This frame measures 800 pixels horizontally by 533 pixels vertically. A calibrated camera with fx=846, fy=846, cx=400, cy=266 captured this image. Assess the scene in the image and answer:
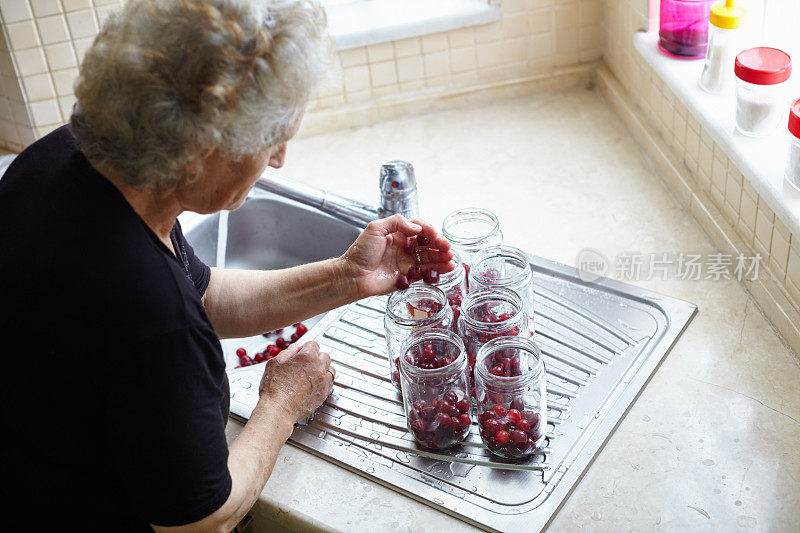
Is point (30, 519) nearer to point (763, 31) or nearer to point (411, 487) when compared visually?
point (411, 487)

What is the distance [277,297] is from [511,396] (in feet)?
1.52

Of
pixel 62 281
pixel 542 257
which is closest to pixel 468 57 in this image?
pixel 542 257

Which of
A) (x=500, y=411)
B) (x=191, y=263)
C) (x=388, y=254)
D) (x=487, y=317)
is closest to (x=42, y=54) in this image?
(x=191, y=263)

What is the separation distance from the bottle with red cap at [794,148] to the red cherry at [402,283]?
2.16 ft

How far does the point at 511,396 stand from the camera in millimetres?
1260

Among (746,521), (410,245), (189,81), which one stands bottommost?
(746,521)

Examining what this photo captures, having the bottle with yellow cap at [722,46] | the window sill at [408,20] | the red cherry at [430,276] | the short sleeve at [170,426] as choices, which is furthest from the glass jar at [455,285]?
the window sill at [408,20]

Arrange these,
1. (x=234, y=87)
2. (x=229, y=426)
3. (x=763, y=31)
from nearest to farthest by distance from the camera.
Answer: (x=234, y=87) → (x=229, y=426) → (x=763, y=31)

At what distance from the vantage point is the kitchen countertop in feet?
3.99

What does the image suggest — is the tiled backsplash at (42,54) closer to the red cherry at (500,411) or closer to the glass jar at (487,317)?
the glass jar at (487,317)

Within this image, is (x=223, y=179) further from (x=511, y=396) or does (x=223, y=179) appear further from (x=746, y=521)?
(x=746, y=521)

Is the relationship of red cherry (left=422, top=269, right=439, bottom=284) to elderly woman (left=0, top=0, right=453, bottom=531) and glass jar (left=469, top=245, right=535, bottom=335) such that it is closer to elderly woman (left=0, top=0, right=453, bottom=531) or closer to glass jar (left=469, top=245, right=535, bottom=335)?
glass jar (left=469, top=245, right=535, bottom=335)

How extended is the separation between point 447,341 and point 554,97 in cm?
119

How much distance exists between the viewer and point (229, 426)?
56.2 inches
